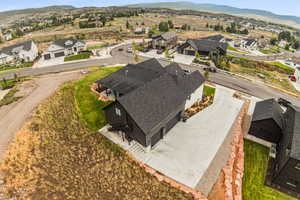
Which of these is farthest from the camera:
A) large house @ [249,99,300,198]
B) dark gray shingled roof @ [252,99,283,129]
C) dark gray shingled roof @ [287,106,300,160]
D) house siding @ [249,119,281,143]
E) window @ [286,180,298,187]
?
dark gray shingled roof @ [252,99,283,129]

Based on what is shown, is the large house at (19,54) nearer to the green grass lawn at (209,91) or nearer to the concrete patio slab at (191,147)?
the concrete patio slab at (191,147)

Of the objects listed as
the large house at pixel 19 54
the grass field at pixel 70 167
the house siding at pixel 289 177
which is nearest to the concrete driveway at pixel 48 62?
the large house at pixel 19 54

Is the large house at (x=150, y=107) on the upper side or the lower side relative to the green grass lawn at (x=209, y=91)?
upper

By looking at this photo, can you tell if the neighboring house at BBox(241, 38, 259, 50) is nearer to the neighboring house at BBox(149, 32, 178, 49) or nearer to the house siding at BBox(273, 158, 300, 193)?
the neighboring house at BBox(149, 32, 178, 49)

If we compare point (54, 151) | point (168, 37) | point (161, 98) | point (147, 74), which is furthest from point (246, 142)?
point (168, 37)

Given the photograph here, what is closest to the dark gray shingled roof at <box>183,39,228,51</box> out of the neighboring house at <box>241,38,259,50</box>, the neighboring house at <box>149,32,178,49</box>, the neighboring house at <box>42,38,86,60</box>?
the neighboring house at <box>149,32,178,49</box>
